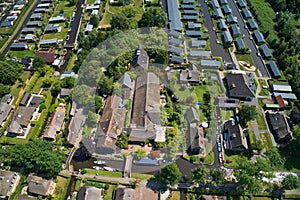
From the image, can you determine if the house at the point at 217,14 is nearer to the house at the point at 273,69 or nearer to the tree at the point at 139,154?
the house at the point at 273,69

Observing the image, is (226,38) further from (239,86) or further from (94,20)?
(94,20)

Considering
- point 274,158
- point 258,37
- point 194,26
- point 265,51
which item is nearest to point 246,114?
point 274,158

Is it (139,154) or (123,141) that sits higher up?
(123,141)

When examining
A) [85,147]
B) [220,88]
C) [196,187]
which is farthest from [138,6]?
[196,187]

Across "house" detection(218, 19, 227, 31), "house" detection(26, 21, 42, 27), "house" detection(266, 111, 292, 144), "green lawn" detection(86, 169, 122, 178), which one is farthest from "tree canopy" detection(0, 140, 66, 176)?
"house" detection(218, 19, 227, 31)

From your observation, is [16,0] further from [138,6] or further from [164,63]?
[164,63]

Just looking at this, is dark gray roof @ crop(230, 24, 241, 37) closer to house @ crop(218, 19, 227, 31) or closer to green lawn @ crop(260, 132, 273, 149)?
house @ crop(218, 19, 227, 31)
